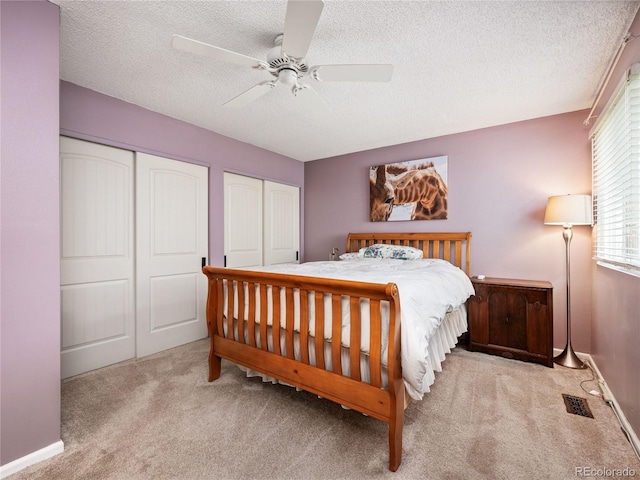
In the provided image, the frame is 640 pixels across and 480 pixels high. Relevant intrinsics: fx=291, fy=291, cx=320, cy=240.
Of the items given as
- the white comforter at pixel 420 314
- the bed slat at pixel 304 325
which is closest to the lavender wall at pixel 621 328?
the white comforter at pixel 420 314

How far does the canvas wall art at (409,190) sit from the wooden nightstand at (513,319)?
1082 millimetres

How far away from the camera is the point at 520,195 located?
314 centimetres

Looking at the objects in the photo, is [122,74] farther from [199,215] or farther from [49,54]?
[199,215]

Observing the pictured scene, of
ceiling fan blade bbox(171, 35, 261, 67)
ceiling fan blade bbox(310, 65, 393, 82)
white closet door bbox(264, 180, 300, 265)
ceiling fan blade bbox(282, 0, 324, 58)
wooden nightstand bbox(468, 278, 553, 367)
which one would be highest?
ceiling fan blade bbox(171, 35, 261, 67)

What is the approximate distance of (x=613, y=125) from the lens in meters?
2.09

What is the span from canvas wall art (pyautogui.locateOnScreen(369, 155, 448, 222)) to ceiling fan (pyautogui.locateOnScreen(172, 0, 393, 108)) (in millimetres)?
2087

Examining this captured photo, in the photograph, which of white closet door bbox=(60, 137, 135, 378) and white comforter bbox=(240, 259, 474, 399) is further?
white closet door bbox=(60, 137, 135, 378)

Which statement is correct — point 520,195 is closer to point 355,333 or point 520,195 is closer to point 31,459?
point 355,333

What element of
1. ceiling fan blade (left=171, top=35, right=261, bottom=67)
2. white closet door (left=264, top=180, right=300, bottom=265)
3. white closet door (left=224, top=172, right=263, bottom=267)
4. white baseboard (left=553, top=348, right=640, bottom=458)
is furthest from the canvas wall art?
ceiling fan blade (left=171, top=35, right=261, bottom=67)

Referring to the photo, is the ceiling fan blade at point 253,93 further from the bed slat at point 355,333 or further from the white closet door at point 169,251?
the bed slat at point 355,333

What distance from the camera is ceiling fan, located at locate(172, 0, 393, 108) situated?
133 centimetres

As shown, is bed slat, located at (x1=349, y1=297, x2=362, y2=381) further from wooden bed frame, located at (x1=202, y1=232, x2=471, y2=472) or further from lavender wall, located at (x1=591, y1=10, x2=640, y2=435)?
lavender wall, located at (x1=591, y1=10, x2=640, y2=435)

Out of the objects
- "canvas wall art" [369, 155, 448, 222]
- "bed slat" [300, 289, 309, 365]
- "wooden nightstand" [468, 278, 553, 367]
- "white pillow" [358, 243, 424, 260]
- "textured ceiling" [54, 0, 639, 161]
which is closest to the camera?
"textured ceiling" [54, 0, 639, 161]

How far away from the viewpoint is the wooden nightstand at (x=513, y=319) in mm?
2668
